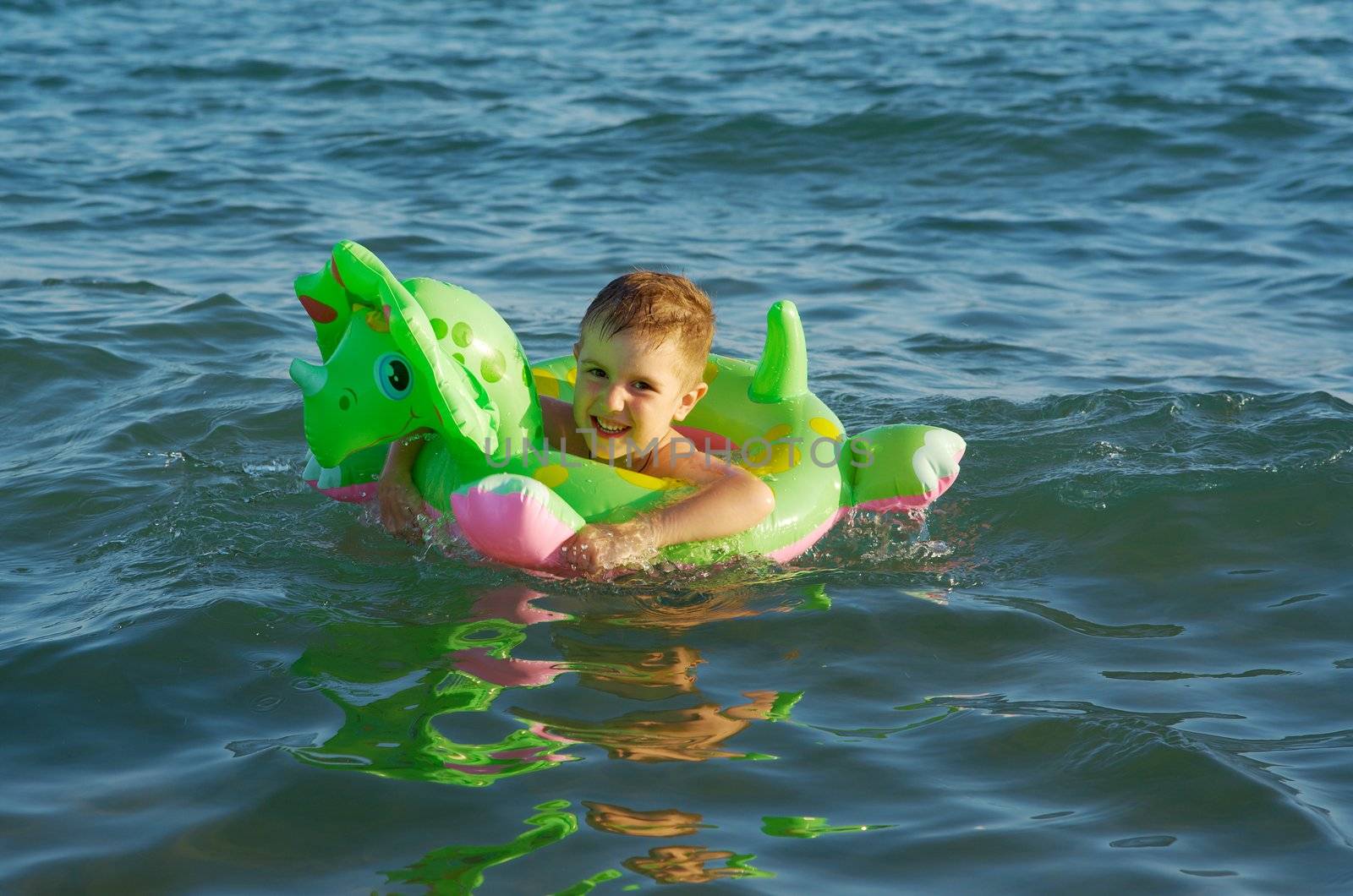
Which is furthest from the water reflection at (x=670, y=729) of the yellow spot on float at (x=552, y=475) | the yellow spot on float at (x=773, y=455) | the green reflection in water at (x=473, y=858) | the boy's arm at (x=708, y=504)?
the yellow spot on float at (x=773, y=455)

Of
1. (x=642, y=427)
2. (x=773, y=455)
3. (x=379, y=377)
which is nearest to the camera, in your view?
(x=379, y=377)

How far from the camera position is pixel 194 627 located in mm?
4273

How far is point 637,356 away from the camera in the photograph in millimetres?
4664

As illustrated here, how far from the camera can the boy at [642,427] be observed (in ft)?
15.0

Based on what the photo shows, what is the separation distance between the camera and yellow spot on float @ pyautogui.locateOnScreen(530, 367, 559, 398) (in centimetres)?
534

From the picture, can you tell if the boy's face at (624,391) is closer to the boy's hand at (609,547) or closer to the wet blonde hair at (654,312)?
the wet blonde hair at (654,312)

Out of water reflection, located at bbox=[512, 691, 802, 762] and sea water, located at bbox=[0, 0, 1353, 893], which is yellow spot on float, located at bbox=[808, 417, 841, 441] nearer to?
sea water, located at bbox=[0, 0, 1353, 893]

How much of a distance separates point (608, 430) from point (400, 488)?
2.34ft

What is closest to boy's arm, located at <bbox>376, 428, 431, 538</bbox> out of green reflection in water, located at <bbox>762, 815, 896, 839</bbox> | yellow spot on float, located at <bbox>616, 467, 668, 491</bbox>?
yellow spot on float, located at <bbox>616, 467, 668, 491</bbox>

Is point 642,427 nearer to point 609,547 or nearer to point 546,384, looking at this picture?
point 609,547

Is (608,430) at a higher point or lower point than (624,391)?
lower

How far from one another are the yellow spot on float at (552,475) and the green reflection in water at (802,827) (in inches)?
60.8

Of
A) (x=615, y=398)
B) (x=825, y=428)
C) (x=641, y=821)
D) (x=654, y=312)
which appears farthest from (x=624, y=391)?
(x=641, y=821)

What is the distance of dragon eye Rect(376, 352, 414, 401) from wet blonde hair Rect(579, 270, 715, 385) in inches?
24.5
